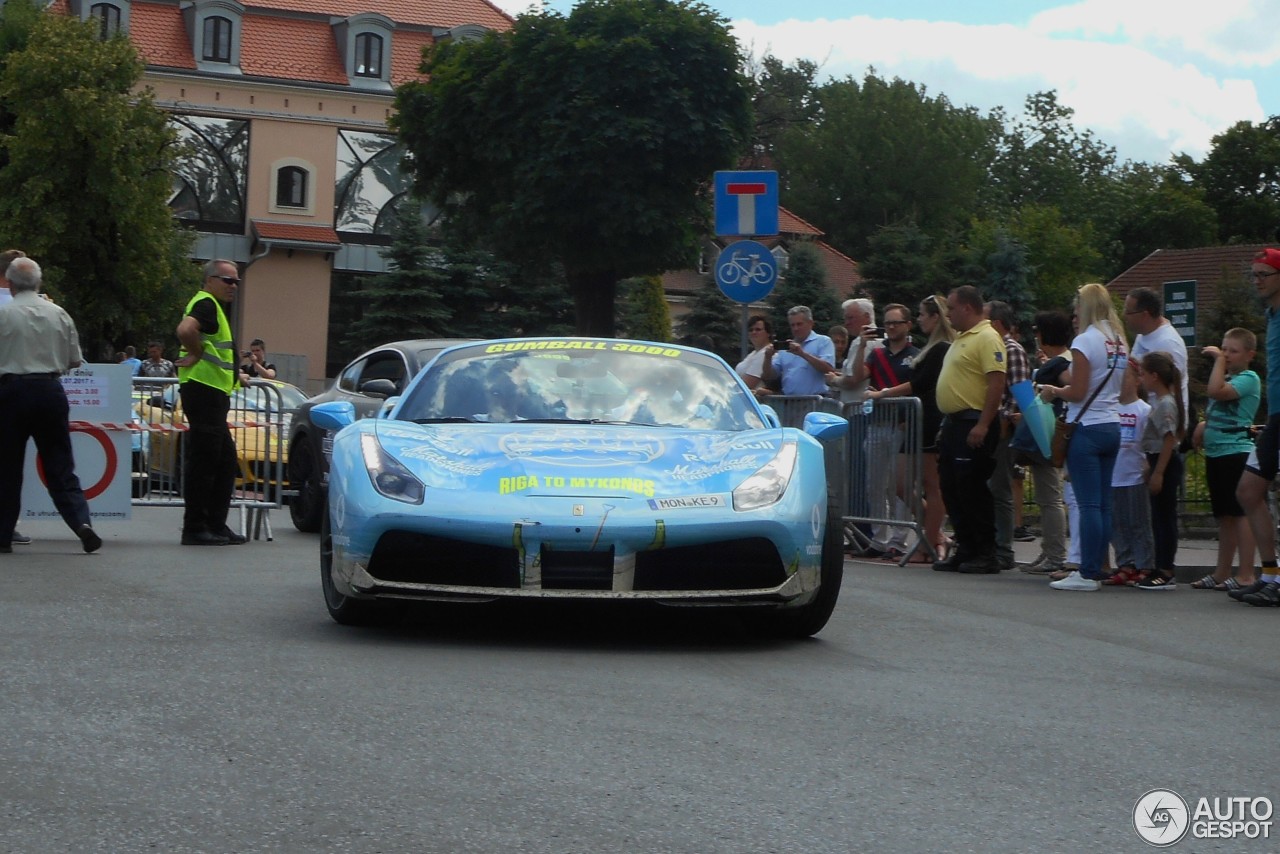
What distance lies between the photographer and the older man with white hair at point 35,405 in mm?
11750

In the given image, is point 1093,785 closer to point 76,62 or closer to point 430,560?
point 430,560

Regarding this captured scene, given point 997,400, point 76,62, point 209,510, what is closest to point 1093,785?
point 997,400

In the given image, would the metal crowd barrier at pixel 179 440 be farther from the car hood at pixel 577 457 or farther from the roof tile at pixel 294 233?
the roof tile at pixel 294 233

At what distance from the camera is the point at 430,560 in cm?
740

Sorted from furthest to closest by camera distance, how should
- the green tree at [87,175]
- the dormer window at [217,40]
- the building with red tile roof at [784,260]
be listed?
1. the building with red tile roof at [784,260]
2. the dormer window at [217,40]
3. the green tree at [87,175]

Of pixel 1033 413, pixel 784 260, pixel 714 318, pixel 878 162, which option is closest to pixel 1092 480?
pixel 1033 413

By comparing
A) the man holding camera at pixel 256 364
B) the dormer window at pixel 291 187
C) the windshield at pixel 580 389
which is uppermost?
the dormer window at pixel 291 187

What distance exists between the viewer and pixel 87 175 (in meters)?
50.3

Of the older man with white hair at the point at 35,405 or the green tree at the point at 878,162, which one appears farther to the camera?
the green tree at the point at 878,162

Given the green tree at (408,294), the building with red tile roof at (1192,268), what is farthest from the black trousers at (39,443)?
the building with red tile roof at (1192,268)

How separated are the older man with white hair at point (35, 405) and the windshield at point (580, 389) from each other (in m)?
3.93

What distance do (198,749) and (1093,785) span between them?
236 cm

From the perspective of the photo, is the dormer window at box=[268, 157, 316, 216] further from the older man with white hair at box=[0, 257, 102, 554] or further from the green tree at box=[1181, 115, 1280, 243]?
the older man with white hair at box=[0, 257, 102, 554]

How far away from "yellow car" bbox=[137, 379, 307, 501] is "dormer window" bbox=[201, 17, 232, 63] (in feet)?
158
